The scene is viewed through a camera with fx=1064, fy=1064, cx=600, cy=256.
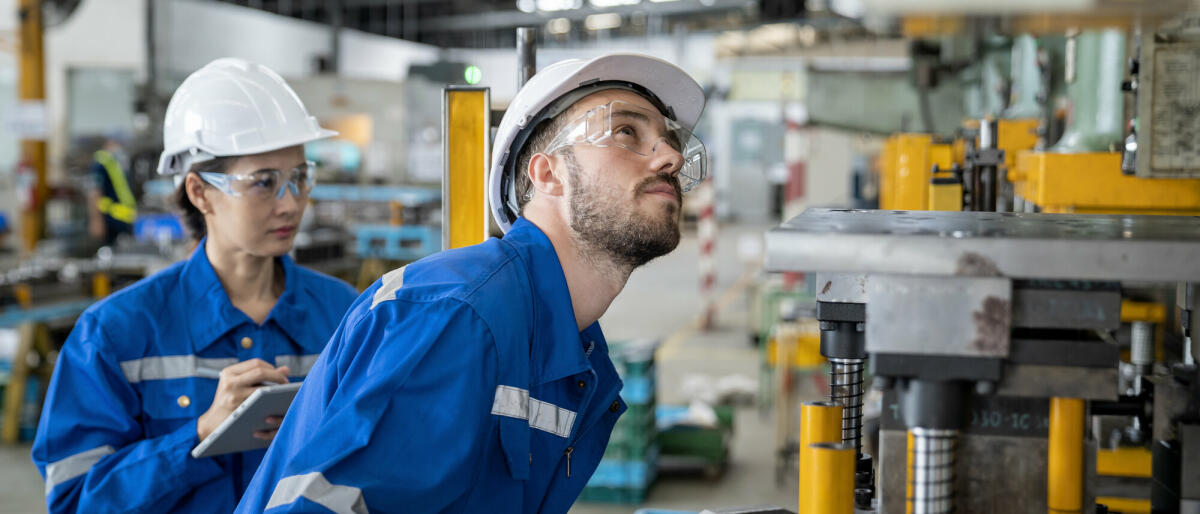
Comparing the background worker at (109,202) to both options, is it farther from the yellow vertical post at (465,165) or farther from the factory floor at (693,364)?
the yellow vertical post at (465,165)

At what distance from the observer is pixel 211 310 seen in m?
2.29

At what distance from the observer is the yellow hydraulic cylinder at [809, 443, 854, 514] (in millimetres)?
1308

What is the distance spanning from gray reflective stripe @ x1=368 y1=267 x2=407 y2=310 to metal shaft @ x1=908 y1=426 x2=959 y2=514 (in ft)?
2.33

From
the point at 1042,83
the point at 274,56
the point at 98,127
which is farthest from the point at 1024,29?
the point at 274,56

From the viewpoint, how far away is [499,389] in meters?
1.46

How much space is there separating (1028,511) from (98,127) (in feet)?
55.2

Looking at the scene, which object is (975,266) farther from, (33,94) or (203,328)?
(33,94)

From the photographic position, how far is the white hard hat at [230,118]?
2389 mm

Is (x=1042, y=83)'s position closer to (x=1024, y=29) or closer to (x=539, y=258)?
(x=539, y=258)

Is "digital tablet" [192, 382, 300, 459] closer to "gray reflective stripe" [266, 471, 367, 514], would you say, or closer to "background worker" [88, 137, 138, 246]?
"gray reflective stripe" [266, 471, 367, 514]

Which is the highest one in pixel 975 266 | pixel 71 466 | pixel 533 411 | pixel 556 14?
pixel 556 14

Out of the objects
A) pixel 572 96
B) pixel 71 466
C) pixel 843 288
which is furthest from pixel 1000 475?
pixel 71 466

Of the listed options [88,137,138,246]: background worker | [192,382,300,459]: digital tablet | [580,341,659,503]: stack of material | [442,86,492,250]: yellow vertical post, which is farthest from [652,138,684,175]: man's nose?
[88,137,138,246]: background worker

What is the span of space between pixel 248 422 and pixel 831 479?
3.83 ft
